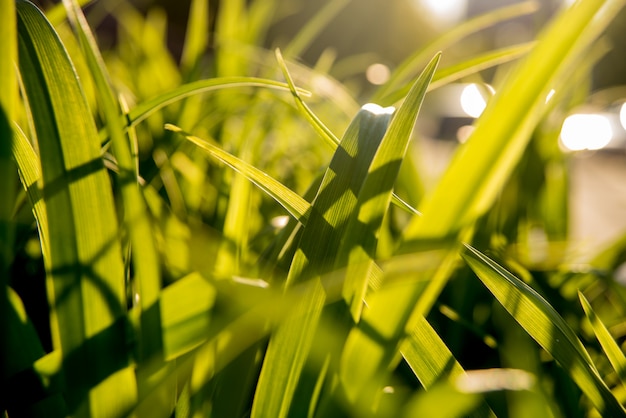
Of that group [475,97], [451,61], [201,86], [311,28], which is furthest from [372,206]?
[451,61]

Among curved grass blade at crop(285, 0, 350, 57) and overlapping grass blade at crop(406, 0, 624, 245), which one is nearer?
overlapping grass blade at crop(406, 0, 624, 245)

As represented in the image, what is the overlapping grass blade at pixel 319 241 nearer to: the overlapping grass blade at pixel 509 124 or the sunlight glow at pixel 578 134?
the overlapping grass blade at pixel 509 124

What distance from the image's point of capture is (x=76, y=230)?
0.71 feet

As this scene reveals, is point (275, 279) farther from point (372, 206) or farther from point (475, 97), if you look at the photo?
point (475, 97)

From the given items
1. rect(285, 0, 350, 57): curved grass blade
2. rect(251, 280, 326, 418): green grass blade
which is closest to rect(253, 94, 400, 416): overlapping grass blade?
rect(251, 280, 326, 418): green grass blade

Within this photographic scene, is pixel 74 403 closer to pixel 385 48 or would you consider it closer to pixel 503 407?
pixel 503 407

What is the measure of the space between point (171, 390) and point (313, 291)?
0.09 m

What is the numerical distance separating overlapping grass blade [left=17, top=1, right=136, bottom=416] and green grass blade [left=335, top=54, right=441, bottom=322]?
10 centimetres

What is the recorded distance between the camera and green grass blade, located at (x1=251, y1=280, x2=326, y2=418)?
8.5 inches

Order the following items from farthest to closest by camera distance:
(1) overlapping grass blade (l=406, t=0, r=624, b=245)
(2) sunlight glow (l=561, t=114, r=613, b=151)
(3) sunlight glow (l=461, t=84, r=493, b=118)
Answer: (2) sunlight glow (l=561, t=114, r=613, b=151) < (3) sunlight glow (l=461, t=84, r=493, b=118) < (1) overlapping grass blade (l=406, t=0, r=624, b=245)

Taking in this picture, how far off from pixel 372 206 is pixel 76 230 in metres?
0.12

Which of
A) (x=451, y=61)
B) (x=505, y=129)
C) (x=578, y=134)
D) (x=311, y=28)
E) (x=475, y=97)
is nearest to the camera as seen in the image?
(x=505, y=129)

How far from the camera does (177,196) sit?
491 mm

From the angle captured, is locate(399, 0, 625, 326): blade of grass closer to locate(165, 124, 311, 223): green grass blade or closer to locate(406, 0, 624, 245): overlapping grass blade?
locate(406, 0, 624, 245): overlapping grass blade
